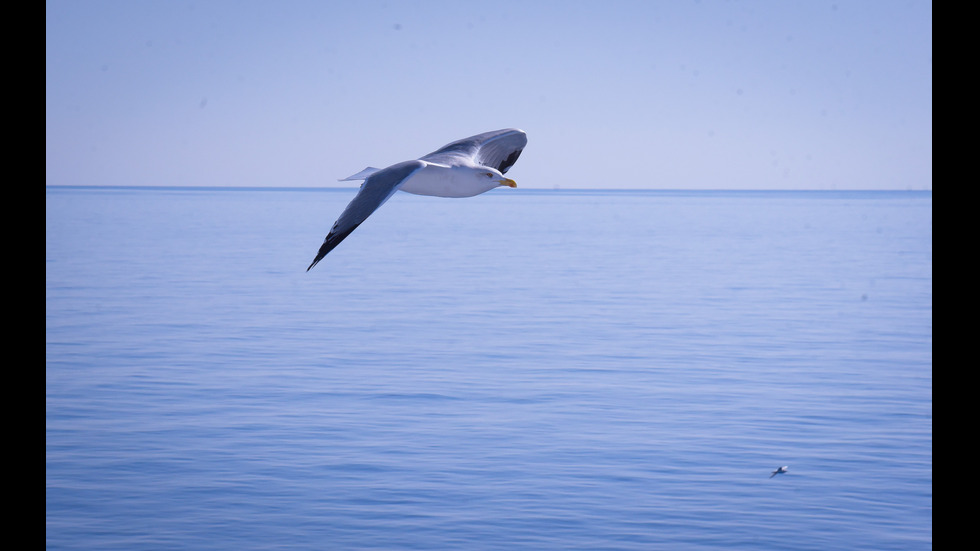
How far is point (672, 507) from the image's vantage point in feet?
27.4

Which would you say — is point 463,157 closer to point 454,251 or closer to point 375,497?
point 375,497

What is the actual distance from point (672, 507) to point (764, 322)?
1127 centimetres

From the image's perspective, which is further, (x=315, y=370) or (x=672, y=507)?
(x=315, y=370)

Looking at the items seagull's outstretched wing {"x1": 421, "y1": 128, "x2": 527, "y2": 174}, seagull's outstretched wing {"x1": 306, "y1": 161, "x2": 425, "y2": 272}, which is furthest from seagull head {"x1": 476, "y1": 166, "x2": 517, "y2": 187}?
seagull's outstretched wing {"x1": 421, "y1": 128, "x2": 527, "y2": 174}

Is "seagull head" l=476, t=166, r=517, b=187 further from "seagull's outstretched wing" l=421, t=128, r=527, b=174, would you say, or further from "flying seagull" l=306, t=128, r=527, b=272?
"seagull's outstretched wing" l=421, t=128, r=527, b=174

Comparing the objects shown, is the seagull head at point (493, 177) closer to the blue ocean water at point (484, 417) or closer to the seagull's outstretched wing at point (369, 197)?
the seagull's outstretched wing at point (369, 197)

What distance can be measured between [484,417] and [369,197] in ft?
23.3

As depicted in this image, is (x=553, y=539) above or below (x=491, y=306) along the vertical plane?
below

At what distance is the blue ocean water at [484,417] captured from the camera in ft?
26.8

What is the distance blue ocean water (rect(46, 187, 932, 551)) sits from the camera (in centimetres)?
816

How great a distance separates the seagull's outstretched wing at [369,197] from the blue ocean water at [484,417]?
4.05 meters
